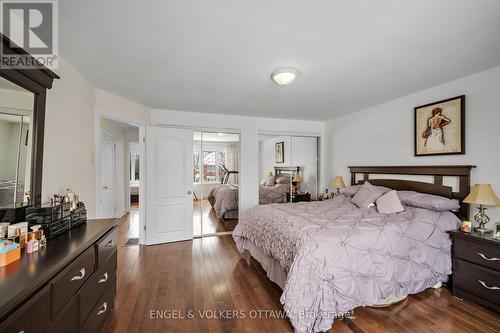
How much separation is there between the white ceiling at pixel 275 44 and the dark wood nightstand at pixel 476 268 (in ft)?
6.02

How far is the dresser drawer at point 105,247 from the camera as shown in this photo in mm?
1600

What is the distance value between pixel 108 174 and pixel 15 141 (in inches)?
152

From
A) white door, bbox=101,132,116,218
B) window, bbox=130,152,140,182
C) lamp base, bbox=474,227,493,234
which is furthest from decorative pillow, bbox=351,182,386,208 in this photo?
window, bbox=130,152,140,182

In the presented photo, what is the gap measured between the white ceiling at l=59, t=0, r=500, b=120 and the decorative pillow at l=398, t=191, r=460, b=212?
1.46m

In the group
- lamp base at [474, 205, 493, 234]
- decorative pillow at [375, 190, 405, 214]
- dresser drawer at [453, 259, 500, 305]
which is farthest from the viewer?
decorative pillow at [375, 190, 405, 214]

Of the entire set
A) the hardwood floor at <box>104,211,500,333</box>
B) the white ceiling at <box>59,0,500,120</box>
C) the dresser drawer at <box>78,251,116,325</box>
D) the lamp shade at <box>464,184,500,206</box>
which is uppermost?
the white ceiling at <box>59,0,500,120</box>

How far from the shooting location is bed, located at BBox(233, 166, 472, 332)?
1.71 m

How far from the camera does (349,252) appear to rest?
6.11 ft

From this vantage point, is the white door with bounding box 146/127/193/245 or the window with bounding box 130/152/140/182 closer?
the white door with bounding box 146/127/193/245

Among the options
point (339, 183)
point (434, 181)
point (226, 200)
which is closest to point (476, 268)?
point (434, 181)

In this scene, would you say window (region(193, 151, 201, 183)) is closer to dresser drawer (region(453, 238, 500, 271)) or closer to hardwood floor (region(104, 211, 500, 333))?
hardwood floor (region(104, 211, 500, 333))

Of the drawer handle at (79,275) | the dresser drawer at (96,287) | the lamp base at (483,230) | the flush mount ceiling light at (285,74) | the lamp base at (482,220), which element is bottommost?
the dresser drawer at (96,287)

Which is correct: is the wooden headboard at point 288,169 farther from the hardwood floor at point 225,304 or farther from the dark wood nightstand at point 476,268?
the dark wood nightstand at point 476,268

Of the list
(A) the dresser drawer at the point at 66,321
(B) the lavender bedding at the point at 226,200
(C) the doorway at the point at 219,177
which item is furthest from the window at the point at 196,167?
(A) the dresser drawer at the point at 66,321
